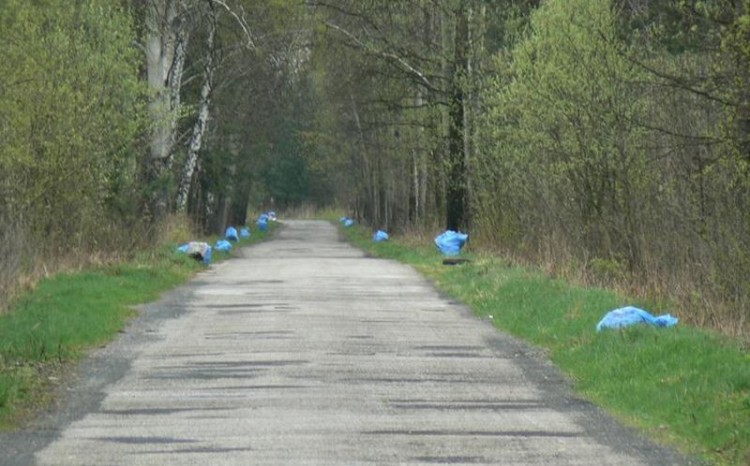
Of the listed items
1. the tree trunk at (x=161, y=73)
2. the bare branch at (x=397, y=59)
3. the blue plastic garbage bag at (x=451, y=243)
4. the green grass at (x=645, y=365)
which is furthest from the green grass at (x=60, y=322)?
the bare branch at (x=397, y=59)

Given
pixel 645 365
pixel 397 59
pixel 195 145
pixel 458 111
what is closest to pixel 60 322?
pixel 645 365

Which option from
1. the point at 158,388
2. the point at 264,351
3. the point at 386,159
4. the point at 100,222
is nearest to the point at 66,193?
the point at 100,222

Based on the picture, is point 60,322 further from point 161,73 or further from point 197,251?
point 161,73

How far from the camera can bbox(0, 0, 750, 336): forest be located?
19469 mm

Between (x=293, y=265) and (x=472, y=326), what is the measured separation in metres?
16.3

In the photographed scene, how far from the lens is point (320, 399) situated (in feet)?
43.6

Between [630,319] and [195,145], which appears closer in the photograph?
[630,319]

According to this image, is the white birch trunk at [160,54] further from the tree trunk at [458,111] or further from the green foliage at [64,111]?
the tree trunk at [458,111]

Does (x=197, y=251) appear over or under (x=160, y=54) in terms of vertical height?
under

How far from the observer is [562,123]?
26.3 metres

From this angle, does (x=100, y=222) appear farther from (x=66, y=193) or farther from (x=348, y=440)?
(x=348, y=440)

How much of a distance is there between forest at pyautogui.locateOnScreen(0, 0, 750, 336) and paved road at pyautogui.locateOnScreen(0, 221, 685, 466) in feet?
9.90

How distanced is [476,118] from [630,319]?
19.9 meters

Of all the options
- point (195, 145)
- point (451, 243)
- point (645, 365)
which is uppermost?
point (195, 145)
